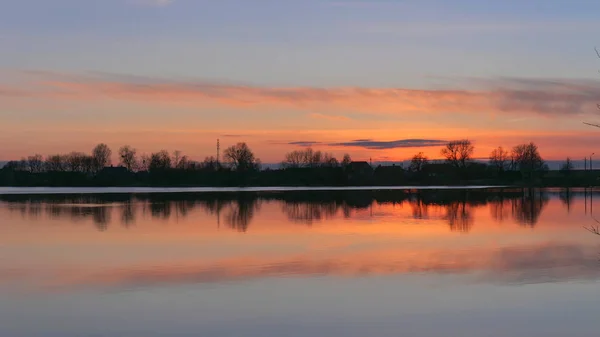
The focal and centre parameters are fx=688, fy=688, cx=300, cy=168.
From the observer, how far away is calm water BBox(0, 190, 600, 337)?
9.90 m

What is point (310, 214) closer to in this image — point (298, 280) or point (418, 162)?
point (298, 280)

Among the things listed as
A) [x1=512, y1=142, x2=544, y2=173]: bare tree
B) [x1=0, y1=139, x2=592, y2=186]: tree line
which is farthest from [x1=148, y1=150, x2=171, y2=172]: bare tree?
[x1=512, y1=142, x2=544, y2=173]: bare tree

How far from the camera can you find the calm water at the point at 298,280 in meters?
9.90

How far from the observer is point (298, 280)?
1345 centimetres

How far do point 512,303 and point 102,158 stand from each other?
12287 cm

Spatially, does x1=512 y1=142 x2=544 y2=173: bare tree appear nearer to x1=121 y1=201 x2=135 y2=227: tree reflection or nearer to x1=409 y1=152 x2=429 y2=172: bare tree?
x1=409 y1=152 x2=429 y2=172: bare tree

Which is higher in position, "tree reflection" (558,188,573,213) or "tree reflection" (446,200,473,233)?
"tree reflection" (558,188,573,213)

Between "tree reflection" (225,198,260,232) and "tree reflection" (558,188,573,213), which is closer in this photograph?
"tree reflection" (225,198,260,232)

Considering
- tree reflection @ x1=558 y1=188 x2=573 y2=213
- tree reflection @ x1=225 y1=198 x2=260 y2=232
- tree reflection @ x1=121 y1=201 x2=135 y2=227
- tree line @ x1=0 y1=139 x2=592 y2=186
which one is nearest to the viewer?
tree reflection @ x1=225 y1=198 x2=260 y2=232


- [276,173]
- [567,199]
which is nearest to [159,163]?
[276,173]

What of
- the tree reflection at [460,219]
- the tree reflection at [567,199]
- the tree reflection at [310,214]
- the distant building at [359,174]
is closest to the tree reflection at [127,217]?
the tree reflection at [310,214]

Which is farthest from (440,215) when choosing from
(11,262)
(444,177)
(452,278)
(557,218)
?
(444,177)

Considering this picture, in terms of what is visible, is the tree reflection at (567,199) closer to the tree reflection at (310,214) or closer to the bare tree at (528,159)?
the tree reflection at (310,214)

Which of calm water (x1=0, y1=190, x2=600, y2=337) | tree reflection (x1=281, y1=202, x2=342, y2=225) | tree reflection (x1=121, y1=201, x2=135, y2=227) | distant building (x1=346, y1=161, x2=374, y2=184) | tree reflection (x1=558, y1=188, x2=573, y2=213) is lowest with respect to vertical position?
calm water (x1=0, y1=190, x2=600, y2=337)
